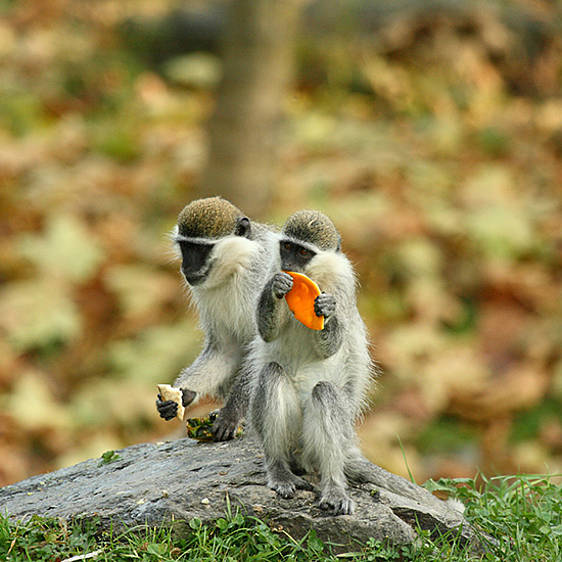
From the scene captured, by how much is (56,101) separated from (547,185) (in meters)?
9.28

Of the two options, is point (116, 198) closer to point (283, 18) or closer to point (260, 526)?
point (283, 18)

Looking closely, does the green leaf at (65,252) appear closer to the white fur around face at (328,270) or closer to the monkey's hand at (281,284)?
the white fur around face at (328,270)

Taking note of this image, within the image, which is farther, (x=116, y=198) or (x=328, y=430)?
(x=116, y=198)

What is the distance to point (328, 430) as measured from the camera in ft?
18.0

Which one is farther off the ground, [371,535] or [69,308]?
[371,535]

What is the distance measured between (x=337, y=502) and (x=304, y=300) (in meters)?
1.22

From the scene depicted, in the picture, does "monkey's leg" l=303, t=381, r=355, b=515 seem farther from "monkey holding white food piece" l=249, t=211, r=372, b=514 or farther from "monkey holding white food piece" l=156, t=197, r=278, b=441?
"monkey holding white food piece" l=156, t=197, r=278, b=441

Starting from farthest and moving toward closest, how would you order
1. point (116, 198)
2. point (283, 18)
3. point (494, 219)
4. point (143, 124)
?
point (143, 124) → point (116, 198) → point (494, 219) → point (283, 18)

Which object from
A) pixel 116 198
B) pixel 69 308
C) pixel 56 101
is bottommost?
pixel 69 308

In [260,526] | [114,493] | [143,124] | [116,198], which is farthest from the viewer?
[143,124]

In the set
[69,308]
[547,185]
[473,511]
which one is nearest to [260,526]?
[473,511]

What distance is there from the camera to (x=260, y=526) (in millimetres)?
5418

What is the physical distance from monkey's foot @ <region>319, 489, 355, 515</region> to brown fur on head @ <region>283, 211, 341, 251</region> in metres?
1.49

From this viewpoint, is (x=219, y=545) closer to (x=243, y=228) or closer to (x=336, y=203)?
(x=243, y=228)
